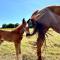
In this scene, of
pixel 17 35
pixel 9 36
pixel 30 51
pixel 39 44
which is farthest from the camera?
pixel 30 51

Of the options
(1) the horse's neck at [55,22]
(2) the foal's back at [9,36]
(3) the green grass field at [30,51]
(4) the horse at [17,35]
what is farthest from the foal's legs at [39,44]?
(2) the foal's back at [9,36]

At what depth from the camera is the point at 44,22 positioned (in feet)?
21.9

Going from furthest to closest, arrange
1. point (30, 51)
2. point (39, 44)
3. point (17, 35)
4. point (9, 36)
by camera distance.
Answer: point (30, 51) < point (9, 36) < point (17, 35) < point (39, 44)

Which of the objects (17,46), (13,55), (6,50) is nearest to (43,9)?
(17,46)

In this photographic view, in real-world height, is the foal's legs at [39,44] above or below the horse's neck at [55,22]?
below

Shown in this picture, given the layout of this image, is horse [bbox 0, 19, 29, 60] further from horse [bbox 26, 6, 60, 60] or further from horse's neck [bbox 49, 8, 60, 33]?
horse's neck [bbox 49, 8, 60, 33]

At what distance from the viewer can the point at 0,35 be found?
8789 mm

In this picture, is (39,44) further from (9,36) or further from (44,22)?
(9,36)

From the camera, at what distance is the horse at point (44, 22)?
21.8 feet

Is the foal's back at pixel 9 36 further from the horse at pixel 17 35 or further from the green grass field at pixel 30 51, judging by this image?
the green grass field at pixel 30 51

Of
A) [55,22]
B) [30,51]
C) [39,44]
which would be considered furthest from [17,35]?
[55,22]

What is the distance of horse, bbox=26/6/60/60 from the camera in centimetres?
666

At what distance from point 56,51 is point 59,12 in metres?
2.79

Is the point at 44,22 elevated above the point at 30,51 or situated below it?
above
